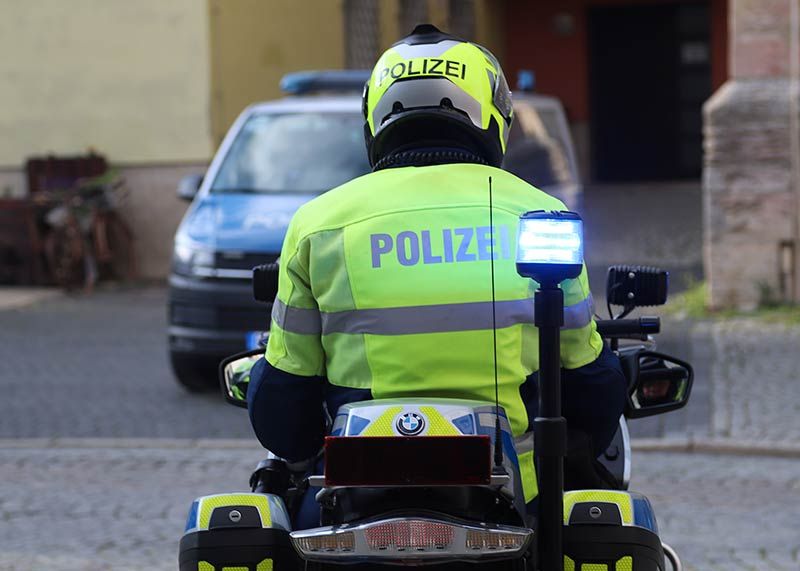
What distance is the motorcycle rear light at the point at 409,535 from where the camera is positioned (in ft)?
8.82

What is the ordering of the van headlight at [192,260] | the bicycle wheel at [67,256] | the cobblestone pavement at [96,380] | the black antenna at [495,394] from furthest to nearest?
the bicycle wheel at [67,256]
the van headlight at [192,260]
the cobblestone pavement at [96,380]
the black antenna at [495,394]

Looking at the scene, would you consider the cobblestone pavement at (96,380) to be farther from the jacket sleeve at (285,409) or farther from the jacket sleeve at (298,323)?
the jacket sleeve at (298,323)

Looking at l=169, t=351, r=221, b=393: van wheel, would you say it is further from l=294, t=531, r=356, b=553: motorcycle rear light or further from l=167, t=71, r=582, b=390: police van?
l=294, t=531, r=356, b=553: motorcycle rear light

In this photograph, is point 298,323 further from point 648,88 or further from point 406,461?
point 648,88

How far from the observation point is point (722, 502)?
22.7ft

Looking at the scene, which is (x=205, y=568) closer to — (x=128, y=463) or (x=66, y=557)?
(x=66, y=557)

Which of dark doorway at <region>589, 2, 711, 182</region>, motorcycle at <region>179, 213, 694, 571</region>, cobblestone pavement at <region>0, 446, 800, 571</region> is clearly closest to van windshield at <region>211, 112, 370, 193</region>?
cobblestone pavement at <region>0, 446, 800, 571</region>

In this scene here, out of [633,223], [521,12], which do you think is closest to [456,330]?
[633,223]

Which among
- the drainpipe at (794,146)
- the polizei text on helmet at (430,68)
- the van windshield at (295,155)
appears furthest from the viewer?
the drainpipe at (794,146)

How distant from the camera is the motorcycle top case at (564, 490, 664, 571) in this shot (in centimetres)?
295

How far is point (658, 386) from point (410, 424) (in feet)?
3.26

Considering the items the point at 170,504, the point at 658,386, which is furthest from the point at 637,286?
the point at 170,504

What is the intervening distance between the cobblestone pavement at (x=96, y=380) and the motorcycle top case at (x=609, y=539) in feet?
18.5

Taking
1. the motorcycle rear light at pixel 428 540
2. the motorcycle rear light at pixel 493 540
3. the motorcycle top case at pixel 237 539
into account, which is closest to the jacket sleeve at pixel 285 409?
the motorcycle top case at pixel 237 539
